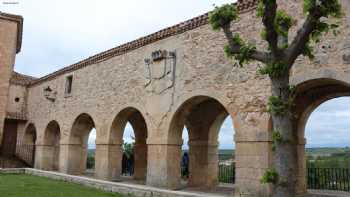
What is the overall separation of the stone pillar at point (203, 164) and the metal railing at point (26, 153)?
10.3 metres

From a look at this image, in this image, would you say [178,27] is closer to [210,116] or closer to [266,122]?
[210,116]

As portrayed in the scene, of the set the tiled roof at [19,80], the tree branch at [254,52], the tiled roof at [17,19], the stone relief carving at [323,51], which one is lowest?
the tree branch at [254,52]

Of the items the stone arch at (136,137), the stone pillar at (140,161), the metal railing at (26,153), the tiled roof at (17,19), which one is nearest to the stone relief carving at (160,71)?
the stone arch at (136,137)

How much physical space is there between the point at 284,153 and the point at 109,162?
347 inches

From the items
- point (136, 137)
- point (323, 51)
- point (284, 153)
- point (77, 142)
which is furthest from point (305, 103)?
point (77, 142)

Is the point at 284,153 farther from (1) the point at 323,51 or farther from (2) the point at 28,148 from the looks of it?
(2) the point at 28,148

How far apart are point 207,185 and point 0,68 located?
1368 centimetres

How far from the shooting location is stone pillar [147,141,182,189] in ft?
33.1

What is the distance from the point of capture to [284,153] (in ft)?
14.9

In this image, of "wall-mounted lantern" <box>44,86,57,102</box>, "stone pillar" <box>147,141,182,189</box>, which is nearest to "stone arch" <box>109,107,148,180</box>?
"stone pillar" <box>147,141,182,189</box>

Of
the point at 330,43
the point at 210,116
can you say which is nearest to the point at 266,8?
the point at 330,43

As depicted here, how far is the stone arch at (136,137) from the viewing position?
12552mm

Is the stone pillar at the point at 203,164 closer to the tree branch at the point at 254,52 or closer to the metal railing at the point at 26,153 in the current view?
the tree branch at the point at 254,52

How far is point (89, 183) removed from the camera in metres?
11.7
